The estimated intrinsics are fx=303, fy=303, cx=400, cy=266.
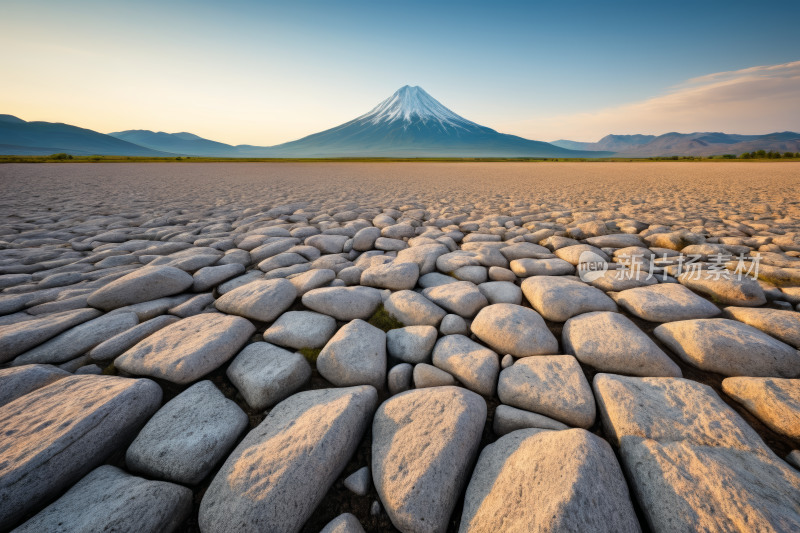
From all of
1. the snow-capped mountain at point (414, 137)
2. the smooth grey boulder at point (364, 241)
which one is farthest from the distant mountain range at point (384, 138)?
the smooth grey boulder at point (364, 241)

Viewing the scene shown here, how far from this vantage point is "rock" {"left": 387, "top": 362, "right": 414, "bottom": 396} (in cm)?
167

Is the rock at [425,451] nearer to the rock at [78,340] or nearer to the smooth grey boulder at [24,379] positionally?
the smooth grey boulder at [24,379]

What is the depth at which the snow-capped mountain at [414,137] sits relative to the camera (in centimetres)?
12600

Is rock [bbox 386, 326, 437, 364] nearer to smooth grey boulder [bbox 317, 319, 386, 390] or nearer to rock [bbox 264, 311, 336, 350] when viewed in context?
smooth grey boulder [bbox 317, 319, 386, 390]

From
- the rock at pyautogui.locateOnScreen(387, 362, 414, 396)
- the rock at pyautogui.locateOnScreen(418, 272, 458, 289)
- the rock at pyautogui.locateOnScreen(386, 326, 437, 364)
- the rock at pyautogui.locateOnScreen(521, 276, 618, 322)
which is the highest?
the rock at pyautogui.locateOnScreen(521, 276, 618, 322)

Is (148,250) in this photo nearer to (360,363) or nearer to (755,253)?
(360,363)

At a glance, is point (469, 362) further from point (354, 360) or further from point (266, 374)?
point (266, 374)

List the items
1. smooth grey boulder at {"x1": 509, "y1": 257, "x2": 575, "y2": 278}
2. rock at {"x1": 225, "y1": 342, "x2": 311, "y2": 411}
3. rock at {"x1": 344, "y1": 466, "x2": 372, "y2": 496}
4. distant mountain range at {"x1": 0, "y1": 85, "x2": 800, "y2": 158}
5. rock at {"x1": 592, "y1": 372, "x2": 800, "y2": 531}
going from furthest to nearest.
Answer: distant mountain range at {"x1": 0, "y1": 85, "x2": 800, "y2": 158} → smooth grey boulder at {"x1": 509, "y1": 257, "x2": 575, "y2": 278} → rock at {"x1": 225, "y1": 342, "x2": 311, "y2": 411} → rock at {"x1": 344, "y1": 466, "x2": 372, "y2": 496} → rock at {"x1": 592, "y1": 372, "x2": 800, "y2": 531}

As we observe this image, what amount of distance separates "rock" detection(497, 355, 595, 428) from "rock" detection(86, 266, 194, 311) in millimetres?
2557

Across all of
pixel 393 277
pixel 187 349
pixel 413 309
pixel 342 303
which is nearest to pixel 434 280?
pixel 393 277

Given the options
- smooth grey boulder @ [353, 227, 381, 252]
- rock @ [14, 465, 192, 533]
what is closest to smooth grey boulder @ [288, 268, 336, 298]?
smooth grey boulder @ [353, 227, 381, 252]

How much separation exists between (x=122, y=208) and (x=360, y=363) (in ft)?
24.0

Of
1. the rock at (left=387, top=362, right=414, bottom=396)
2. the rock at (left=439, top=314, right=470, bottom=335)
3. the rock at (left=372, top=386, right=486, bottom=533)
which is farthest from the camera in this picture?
the rock at (left=439, top=314, right=470, bottom=335)

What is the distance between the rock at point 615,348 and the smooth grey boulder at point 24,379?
2858mm
